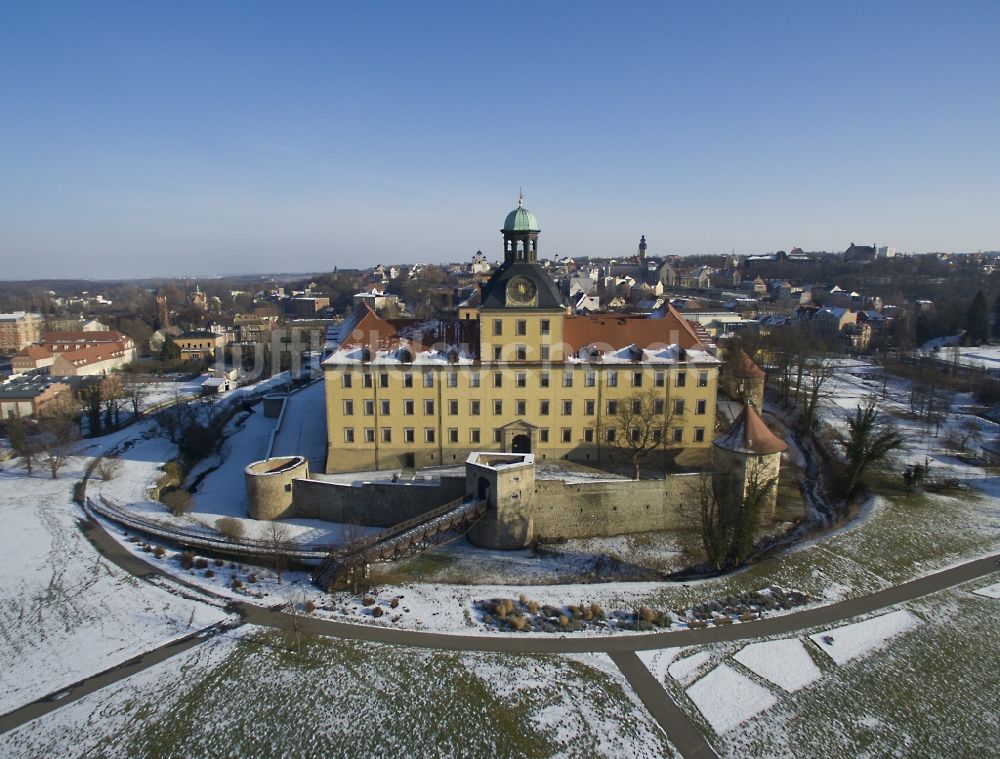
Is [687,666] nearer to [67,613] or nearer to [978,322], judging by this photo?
[67,613]

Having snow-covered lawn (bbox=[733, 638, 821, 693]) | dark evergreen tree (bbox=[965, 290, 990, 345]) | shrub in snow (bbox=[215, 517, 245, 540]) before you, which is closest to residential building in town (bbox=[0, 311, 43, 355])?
shrub in snow (bbox=[215, 517, 245, 540])

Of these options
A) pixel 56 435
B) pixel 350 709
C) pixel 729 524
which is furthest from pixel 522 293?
pixel 56 435

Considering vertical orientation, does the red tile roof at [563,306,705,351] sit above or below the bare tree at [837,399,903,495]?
above

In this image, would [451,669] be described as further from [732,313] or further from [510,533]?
[732,313]

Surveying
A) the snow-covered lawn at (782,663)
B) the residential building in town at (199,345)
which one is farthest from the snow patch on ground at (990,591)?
the residential building in town at (199,345)

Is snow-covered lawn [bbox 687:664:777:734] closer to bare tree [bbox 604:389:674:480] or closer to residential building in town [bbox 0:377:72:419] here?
bare tree [bbox 604:389:674:480]

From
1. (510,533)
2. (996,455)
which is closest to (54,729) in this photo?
(510,533)
